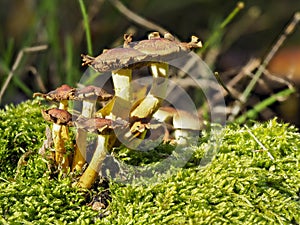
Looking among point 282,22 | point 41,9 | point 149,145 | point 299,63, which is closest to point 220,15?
point 282,22

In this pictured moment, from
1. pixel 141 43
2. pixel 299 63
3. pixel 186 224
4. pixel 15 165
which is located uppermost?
pixel 299 63

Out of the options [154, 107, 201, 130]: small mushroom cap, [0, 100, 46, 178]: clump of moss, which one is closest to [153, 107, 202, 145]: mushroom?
[154, 107, 201, 130]: small mushroom cap

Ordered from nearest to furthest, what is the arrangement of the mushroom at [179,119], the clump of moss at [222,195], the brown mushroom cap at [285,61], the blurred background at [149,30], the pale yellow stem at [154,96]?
the clump of moss at [222,195]
the pale yellow stem at [154,96]
the mushroom at [179,119]
the blurred background at [149,30]
the brown mushroom cap at [285,61]

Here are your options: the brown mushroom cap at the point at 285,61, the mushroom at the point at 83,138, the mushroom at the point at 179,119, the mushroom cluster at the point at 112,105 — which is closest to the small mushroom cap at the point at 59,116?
the mushroom cluster at the point at 112,105

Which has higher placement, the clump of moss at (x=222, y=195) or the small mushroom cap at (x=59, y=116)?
the small mushroom cap at (x=59, y=116)

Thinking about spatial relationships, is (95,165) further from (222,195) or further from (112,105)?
(222,195)

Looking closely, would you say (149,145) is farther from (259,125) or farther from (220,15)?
(220,15)

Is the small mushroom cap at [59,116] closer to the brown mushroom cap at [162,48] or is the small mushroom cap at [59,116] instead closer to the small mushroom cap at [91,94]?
the small mushroom cap at [91,94]
